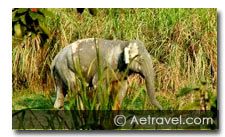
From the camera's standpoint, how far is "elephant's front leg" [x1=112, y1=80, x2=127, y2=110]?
4.38 metres

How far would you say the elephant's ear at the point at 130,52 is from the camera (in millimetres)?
4461

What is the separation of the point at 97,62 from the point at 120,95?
36cm

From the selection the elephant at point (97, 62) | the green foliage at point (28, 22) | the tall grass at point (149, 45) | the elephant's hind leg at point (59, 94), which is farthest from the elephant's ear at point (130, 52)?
the green foliage at point (28, 22)

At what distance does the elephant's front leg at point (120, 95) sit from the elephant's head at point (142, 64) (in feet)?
0.52

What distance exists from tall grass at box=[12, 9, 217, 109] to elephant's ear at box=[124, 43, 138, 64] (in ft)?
0.37

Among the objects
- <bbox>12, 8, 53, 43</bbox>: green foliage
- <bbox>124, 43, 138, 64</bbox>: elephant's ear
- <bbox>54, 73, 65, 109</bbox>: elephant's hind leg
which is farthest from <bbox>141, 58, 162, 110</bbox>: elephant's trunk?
<bbox>12, 8, 53, 43</bbox>: green foliage

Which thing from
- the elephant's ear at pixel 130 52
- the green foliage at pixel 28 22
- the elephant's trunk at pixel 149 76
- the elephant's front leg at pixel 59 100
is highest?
the green foliage at pixel 28 22

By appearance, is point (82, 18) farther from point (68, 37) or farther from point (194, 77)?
point (194, 77)

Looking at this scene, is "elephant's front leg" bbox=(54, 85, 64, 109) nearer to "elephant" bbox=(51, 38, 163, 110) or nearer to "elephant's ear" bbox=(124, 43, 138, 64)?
"elephant" bbox=(51, 38, 163, 110)

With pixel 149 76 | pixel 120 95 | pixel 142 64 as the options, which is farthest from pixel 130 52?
pixel 120 95

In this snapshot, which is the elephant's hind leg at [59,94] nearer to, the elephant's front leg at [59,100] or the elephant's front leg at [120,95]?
the elephant's front leg at [59,100]

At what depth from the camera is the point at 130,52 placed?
4492mm

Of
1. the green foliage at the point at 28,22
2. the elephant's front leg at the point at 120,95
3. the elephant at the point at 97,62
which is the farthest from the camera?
the elephant at the point at 97,62

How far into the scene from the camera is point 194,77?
459 cm
